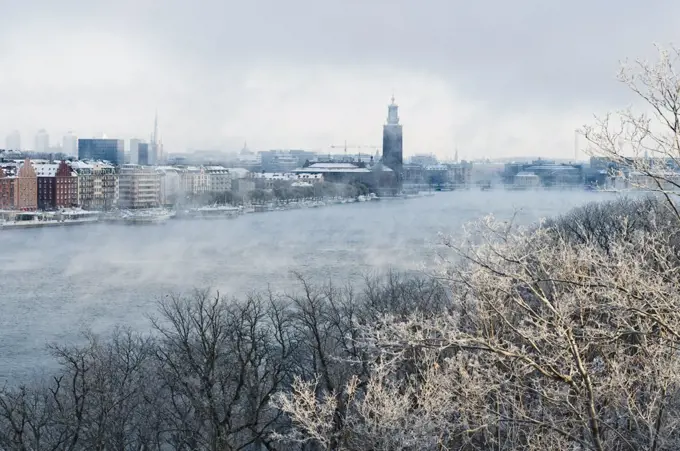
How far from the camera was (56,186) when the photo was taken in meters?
16.2

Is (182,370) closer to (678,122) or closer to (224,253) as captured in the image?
(678,122)

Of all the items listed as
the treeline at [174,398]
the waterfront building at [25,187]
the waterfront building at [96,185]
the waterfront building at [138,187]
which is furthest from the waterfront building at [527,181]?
the treeline at [174,398]

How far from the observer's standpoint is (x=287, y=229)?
43.7 feet

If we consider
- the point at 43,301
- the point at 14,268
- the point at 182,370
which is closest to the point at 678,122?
the point at 182,370

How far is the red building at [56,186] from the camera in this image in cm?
1596

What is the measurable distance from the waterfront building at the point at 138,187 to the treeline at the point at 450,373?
12.5 meters

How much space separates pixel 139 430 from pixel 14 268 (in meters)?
6.41

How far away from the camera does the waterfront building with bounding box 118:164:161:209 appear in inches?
688

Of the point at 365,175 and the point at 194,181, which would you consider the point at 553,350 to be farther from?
the point at 365,175

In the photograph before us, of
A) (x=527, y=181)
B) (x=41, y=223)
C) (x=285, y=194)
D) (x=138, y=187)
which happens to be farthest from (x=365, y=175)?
(x=41, y=223)

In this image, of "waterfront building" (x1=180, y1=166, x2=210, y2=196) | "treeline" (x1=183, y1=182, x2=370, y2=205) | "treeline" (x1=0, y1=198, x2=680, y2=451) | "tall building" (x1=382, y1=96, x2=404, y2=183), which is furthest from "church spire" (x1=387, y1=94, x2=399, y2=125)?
"treeline" (x1=0, y1=198, x2=680, y2=451)

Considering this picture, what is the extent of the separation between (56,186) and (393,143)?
17408 millimetres

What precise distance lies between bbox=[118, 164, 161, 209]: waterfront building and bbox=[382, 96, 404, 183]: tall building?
1279 centimetres

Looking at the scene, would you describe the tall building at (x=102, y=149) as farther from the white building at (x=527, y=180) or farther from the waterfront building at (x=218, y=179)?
the white building at (x=527, y=180)
